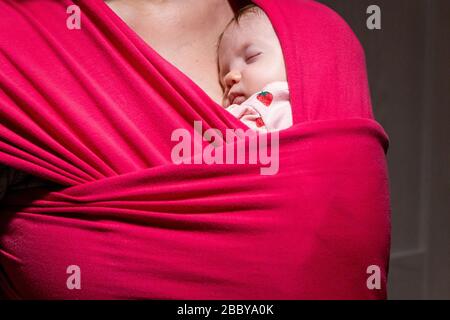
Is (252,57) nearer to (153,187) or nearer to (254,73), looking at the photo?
(254,73)

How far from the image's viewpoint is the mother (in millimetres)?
777

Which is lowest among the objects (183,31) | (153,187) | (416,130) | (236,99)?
(153,187)

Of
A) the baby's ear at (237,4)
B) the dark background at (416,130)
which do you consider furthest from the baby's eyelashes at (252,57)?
the dark background at (416,130)

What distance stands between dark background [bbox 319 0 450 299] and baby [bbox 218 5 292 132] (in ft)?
2.42

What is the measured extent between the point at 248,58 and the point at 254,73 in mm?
38

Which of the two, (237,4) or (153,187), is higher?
(237,4)

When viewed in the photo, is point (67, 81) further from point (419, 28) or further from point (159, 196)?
point (419, 28)

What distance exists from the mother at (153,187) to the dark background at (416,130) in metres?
0.85

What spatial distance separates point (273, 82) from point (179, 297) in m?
0.33

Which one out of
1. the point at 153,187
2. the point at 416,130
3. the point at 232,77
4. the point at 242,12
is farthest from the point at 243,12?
the point at 416,130

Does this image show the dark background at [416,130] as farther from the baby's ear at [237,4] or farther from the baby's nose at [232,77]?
the baby's nose at [232,77]

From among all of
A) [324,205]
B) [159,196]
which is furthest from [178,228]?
[324,205]

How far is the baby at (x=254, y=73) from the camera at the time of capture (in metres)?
0.88

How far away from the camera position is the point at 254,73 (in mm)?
938
